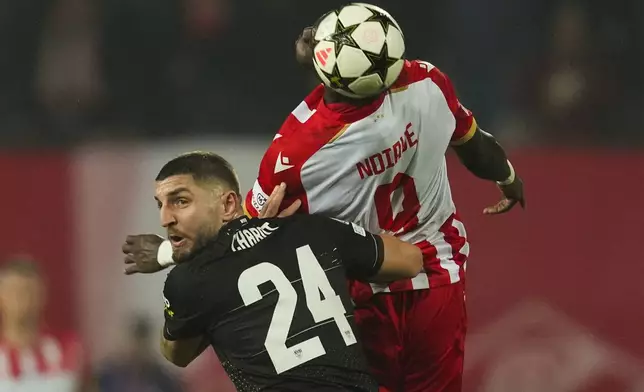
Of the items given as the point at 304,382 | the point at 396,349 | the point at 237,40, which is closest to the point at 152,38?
the point at 237,40

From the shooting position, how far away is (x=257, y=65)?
24.1 feet

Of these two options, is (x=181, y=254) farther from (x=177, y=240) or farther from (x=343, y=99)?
(x=343, y=99)

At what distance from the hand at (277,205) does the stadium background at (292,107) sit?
3001mm

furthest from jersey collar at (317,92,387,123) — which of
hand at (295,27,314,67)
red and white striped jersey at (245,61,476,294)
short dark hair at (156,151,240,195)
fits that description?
short dark hair at (156,151,240,195)

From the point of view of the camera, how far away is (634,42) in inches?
285

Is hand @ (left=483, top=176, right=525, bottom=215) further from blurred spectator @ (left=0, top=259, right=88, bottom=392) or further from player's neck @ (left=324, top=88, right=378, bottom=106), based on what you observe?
blurred spectator @ (left=0, top=259, right=88, bottom=392)

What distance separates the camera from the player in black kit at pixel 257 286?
3564mm

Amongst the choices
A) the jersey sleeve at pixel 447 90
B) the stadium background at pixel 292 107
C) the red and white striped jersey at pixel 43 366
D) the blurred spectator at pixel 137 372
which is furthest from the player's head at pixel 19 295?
the jersey sleeve at pixel 447 90

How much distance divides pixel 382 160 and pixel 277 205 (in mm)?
333

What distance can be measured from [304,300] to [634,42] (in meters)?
4.19

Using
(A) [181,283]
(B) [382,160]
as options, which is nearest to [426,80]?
(B) [382,160]

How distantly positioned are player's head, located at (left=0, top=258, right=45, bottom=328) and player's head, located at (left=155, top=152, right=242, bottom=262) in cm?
280

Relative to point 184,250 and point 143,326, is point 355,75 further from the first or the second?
point 143,326

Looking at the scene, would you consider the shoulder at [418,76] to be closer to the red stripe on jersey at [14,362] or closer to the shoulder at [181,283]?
the shoulder at [181,283]
